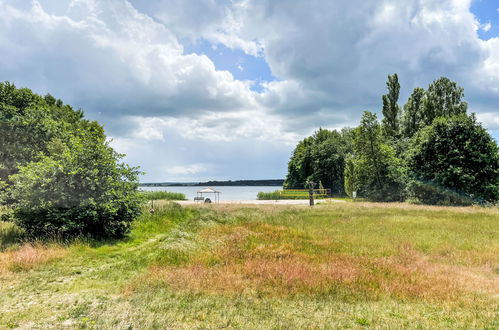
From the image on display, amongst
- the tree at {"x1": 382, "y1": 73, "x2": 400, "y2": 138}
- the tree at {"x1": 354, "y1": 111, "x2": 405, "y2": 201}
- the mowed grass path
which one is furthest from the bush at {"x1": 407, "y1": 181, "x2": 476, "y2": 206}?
the tree at {"x1": 382, "y1": 73, "x2": 400, "y2": 138}

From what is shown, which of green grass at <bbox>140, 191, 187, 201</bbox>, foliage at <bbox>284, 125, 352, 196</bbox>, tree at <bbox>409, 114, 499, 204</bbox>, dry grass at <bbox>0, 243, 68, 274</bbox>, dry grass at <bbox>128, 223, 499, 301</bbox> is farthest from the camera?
foliage at <bbox>284, 125, 352, 196</bbox>

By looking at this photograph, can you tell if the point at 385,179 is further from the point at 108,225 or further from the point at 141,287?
the point at 141,287

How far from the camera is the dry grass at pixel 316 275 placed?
940 cm

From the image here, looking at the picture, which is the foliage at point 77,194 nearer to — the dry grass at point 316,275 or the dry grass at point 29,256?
the dry grass at point 29,256

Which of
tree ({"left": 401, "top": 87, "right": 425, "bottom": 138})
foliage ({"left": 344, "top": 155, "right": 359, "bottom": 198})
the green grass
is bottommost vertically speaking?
the green grass

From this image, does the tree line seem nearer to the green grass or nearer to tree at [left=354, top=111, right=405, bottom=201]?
tree at [left=354, top=111, right=405, bottom=201]

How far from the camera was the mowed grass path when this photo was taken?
7.37m

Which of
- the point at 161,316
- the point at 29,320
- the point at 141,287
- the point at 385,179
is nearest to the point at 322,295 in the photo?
the point at 161,316

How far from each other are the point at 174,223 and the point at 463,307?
19.8 metres

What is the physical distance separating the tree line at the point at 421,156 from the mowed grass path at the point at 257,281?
→ 833 inches

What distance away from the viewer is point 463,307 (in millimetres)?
8148

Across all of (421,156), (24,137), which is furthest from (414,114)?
(24,137)

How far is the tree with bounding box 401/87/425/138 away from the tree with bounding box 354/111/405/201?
20001 mm

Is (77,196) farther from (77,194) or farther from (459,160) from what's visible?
(459,160)
